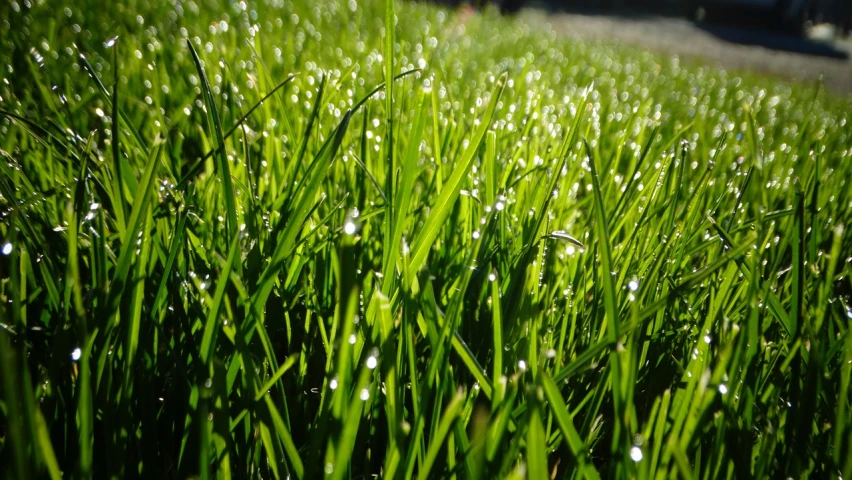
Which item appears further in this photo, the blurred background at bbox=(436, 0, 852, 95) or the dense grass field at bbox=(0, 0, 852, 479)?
the blurred background at bbox=(436, 0, 852, 95)

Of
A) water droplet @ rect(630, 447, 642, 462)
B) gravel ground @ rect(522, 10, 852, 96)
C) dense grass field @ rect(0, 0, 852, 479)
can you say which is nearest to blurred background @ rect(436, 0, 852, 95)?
gravel ground @ rect(522, 10, 852, 96)

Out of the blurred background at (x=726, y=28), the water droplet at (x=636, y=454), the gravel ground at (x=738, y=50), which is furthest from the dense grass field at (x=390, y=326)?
the gravel ground at (x=738, y=50)

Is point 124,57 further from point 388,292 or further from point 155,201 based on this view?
point 388,292

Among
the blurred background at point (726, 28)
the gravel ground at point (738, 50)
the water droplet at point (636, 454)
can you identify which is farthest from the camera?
the blurred background at point (726, 28)

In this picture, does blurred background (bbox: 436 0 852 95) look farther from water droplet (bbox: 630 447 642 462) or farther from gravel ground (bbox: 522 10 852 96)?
water droplet (bbox: 630 447 642 462)

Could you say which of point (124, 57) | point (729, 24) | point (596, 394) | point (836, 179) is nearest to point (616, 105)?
point (836, 179)

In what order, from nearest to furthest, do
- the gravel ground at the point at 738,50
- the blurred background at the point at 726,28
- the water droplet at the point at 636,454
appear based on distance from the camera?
the water droplet at the point at 636,454 → the gravel ground at the point at 738,50 → the blurred background at the point at 726,28

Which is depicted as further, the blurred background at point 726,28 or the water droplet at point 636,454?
the blurred background at point 726,28

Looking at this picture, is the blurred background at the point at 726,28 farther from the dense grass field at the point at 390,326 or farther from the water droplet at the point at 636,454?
the water droplet at the point at 636,454
